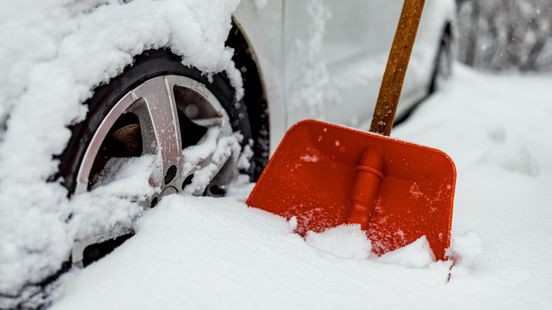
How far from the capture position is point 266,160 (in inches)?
72.3

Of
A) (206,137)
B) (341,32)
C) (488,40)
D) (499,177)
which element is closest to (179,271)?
(206,137)

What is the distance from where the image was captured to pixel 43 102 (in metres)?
1.00

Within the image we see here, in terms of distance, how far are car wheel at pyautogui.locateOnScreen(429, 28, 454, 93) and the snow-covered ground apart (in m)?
2.59

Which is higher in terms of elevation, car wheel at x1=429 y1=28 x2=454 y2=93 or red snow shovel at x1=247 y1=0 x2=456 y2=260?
red snow shovel at x1=247 y1=0 x2=456 y2=260

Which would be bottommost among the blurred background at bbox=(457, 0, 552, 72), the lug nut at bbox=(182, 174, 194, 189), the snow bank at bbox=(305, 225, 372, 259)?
the blurred background at bbox=(457, 0, 552, 72)

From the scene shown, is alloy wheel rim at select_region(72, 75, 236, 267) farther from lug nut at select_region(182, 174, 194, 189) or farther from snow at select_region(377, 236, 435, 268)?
snow at select_region(377, 236, 435, 268)

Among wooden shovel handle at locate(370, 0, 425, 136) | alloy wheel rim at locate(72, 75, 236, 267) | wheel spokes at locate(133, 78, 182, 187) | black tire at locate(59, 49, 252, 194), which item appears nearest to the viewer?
black tire at locate(59, 49, 252, 194)

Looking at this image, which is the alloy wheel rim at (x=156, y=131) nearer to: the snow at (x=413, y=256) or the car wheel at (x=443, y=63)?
the snow at (x=413, y=256)

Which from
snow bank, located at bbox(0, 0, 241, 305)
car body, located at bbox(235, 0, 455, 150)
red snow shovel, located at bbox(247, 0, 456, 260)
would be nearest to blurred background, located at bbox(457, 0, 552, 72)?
car body, located at bbox(235, 0, 455, 150)

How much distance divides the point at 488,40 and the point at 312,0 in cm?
599

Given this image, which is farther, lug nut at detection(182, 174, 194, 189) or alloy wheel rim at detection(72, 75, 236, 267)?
lug nut at detection(182, 174, 194, 189)

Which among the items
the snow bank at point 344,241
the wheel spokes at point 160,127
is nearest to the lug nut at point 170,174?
the wheel spokes at point 160,127

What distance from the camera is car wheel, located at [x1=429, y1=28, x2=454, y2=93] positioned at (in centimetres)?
417

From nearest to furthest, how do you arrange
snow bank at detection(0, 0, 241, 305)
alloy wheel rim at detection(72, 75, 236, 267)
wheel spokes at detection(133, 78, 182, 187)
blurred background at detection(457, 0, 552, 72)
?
snow bank at detection(0, 0, 241, 305), alloy wheel rim at detection(72, 75, 236, 267), wheel spokes at detection(133, 78, 182, 187), blurred background at detection(457, 0, 552, 72)
